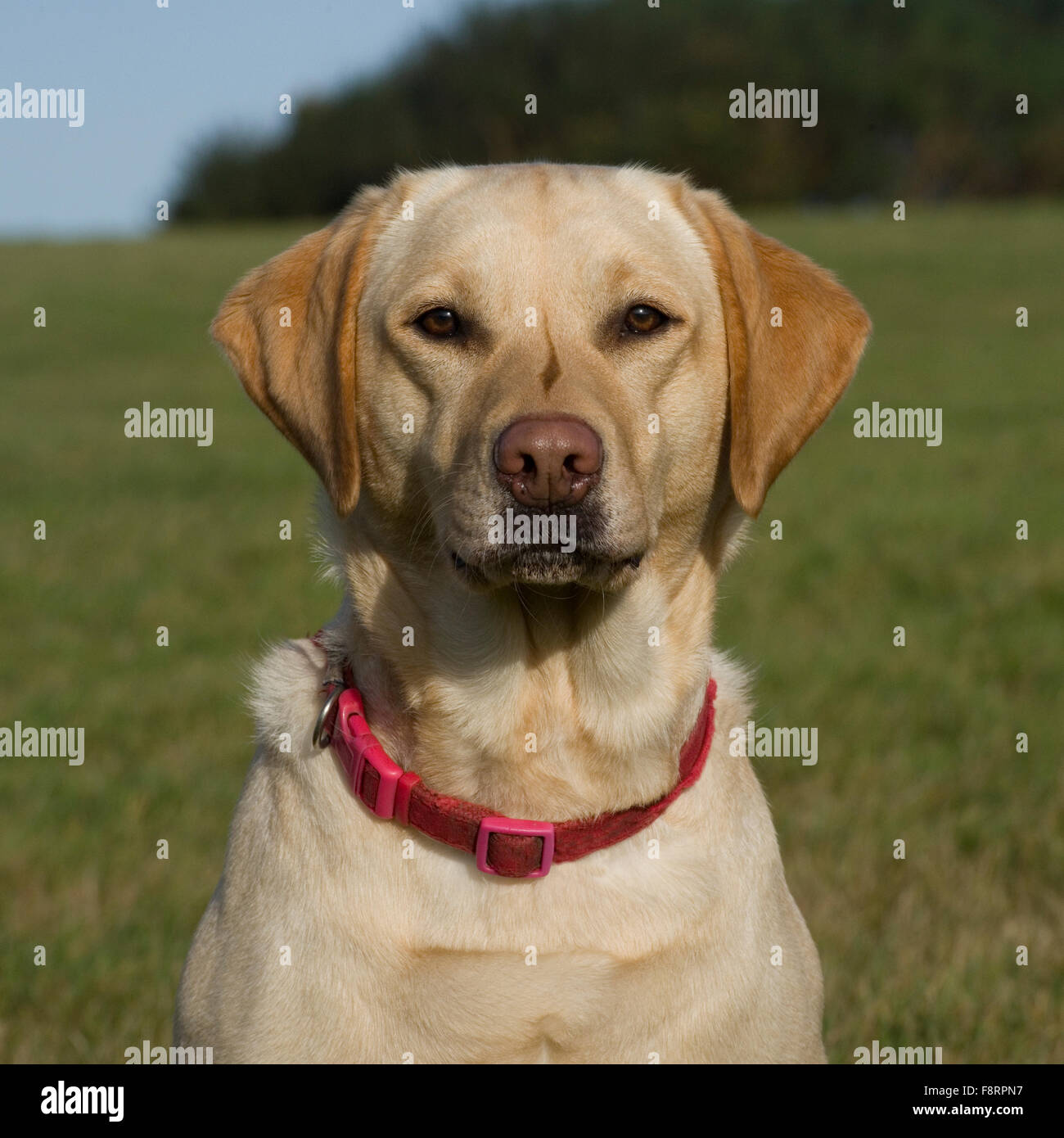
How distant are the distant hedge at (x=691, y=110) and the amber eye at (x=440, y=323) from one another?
180ft

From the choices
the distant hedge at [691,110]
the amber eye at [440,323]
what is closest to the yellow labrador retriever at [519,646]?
the amber eye at [440,323]

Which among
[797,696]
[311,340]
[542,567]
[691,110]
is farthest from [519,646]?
[691,110]

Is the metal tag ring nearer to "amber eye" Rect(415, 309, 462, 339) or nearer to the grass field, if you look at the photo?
"amber eye" Rect(415, 309, 462, 339)

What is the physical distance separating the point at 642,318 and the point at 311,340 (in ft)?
2.47

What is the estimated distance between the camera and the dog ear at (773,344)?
3342 millimetres

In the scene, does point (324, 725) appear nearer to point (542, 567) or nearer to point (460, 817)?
point (460, 817)

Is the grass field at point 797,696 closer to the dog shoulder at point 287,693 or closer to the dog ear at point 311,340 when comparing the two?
the dog shoulder at point 287,693

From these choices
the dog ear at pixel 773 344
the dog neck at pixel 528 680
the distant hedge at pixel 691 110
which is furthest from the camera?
the distant hedge at pixel 691 110

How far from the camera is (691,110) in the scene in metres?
59.9

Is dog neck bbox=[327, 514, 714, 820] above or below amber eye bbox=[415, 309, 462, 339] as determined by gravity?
below

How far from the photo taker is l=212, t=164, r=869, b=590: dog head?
117 inches

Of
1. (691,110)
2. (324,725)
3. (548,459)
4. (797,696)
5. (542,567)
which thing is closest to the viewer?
(548,459)

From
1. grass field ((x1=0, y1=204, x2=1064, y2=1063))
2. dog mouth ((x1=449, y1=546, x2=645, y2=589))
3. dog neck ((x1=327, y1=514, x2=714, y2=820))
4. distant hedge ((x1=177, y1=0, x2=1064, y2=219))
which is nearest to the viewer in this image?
dog mouth ((x1=449, y1=546, x2=645, y2=589))

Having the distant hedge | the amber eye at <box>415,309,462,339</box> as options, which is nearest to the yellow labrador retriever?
the amber eye at <box>415,309,462,339</box>
